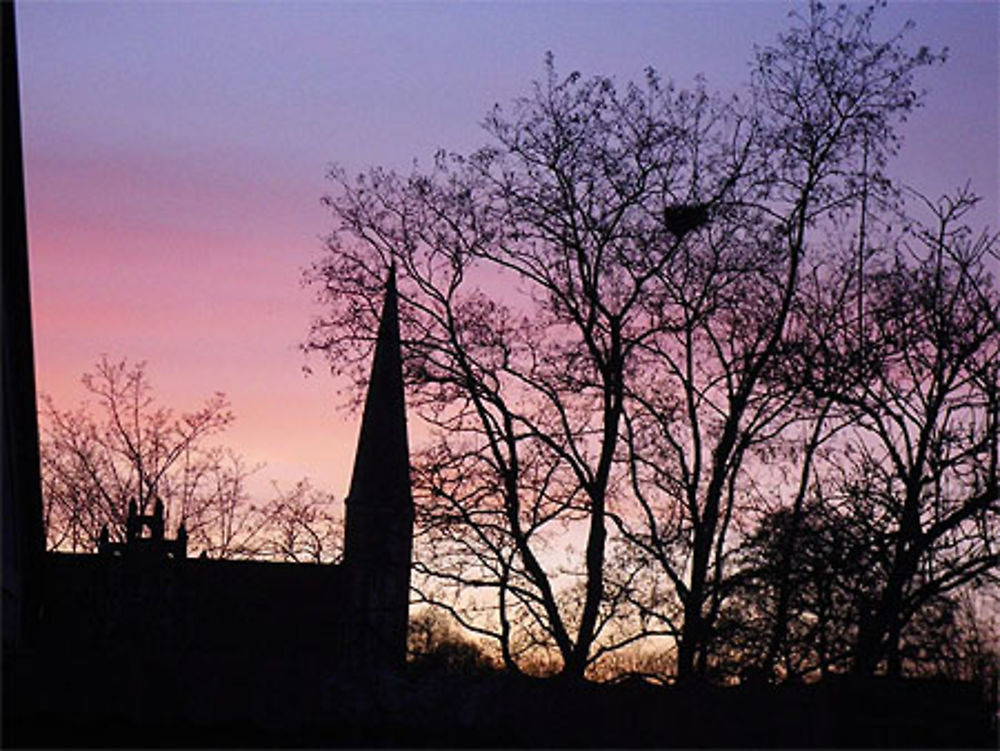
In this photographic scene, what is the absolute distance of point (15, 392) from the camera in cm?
1670

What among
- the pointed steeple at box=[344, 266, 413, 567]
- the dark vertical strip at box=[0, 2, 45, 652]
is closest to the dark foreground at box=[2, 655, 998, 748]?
the dark vertical strip at box=[0, 2, 45, 652]

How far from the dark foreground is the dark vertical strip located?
129 cm

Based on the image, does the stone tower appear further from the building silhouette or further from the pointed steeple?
the building silhouette

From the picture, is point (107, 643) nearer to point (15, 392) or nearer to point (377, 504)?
point (15, 392)

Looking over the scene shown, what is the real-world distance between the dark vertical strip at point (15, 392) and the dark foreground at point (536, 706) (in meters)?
1.29

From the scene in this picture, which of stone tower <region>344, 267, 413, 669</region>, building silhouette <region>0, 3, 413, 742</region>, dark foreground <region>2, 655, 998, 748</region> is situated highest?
stone tower <region>344, 267, 413, 669</region>

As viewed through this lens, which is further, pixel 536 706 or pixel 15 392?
pixel 15 392

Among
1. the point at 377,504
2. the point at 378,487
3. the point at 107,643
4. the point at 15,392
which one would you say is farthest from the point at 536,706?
the point at 377,504

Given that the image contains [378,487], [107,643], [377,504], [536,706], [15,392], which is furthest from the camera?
[377,504]

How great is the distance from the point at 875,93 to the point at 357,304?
10.5 metres

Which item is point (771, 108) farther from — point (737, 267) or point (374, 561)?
point (374, 561)

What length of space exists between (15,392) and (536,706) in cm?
647

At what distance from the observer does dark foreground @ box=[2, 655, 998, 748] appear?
547 inches

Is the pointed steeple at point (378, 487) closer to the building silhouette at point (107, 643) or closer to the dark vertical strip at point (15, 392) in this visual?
the building silhouette at point (107, 643)
